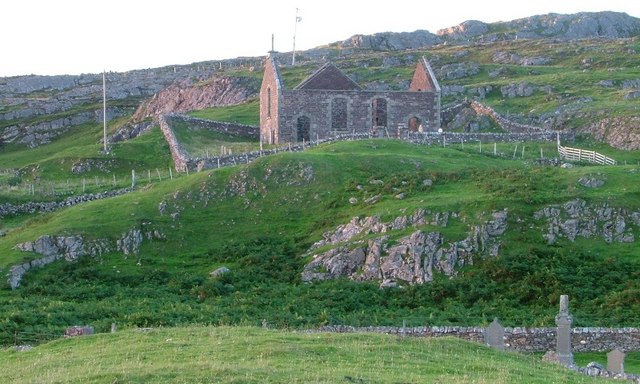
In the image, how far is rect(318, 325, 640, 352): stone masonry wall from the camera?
3928 cm

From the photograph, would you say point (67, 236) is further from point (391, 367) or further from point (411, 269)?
point (391, 367)

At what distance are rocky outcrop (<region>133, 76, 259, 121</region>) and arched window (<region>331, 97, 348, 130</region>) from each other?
38051 millimetres

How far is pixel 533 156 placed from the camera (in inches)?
2685

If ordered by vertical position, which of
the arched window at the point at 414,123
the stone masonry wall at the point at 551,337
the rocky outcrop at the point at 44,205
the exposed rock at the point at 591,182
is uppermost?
the arched window at the point at 414,123

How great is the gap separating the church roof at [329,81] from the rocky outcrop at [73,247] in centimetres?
3171

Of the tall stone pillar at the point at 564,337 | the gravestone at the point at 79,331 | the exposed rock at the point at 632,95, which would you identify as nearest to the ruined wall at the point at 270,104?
the exposed rock at the point at 632,95

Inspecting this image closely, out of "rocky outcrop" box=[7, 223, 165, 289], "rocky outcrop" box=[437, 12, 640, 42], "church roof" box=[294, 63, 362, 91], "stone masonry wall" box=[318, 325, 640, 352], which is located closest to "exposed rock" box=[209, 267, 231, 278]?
"rocky outcrop" box=[7, 223, 165, 289]

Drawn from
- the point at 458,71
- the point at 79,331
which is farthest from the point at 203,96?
the point at 79,331

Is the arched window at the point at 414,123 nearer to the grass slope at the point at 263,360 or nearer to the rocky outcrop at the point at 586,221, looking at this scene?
the rocky outcrop at the point at 586,221

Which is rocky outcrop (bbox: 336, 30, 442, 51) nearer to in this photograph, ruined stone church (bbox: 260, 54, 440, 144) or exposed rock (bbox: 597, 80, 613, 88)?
exposed rock (bbox: 597, 80, 613, 88)

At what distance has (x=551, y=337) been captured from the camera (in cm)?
3953

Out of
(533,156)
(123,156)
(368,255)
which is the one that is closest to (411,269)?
(368,255)

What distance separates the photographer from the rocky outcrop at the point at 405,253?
47031mm

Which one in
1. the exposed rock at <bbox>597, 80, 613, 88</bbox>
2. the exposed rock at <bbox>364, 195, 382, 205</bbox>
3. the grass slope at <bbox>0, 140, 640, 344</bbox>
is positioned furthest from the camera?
the exposed rock at <bbox>597, 80, 613, 88</bbox>
